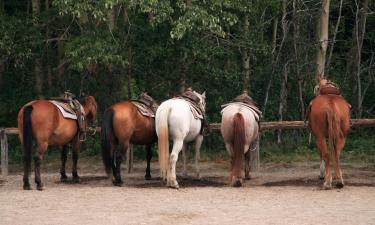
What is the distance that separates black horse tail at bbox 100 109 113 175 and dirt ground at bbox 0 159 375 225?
0.45 m

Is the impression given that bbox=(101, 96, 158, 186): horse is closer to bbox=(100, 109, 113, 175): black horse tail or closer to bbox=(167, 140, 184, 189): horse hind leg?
bbox=(100, 109, 113, 175): black horse tail

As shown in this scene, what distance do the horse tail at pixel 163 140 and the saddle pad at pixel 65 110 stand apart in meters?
1.85

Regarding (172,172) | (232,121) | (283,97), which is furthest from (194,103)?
(283,97)

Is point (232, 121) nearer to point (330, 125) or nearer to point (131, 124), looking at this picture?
point (330, 125)

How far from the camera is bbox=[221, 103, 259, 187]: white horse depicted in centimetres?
1173

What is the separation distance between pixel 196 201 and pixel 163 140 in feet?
6.10

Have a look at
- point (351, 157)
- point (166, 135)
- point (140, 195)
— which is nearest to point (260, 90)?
point (351, 157)

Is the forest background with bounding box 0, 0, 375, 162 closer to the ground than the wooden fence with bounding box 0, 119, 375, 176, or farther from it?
farther from it

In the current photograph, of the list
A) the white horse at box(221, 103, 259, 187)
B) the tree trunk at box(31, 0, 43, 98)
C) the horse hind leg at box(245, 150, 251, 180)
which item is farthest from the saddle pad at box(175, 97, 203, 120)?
the tree trunk at box(31, 0, 43, 98)

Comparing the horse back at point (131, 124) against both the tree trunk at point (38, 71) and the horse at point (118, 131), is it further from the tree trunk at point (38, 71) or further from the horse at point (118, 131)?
the tree trunk at point (38, 71)

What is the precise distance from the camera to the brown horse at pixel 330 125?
445 inches

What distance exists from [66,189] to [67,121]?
1384 mm

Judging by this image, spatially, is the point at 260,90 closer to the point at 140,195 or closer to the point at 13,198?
the point at 140,195

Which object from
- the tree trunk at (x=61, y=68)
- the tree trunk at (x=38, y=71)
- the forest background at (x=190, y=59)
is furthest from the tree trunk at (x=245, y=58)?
the tree trunk at (x=38, y=71)
